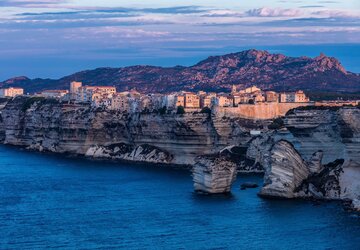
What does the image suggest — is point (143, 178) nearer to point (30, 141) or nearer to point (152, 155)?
point (152, 155)

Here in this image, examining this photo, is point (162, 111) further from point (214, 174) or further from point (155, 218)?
point (155, 218)

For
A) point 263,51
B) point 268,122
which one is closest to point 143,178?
point 268,122

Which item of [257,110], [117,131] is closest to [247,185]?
[257,110]

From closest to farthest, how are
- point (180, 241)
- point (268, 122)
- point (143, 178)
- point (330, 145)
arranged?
1. point (180, 241)
2. point (330, 145)
3. point (143, 178)
4. point (268, 122)

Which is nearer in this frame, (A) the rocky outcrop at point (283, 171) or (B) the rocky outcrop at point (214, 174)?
(A) the rocky outcrop at point (283, 171)

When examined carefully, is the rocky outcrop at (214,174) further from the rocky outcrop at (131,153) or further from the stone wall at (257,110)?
the stone wall at (257,110)

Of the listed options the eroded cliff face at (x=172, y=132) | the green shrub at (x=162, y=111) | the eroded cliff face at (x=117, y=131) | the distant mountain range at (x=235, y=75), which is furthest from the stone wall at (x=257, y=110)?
the distant mountain range at (x=235, y=75)
